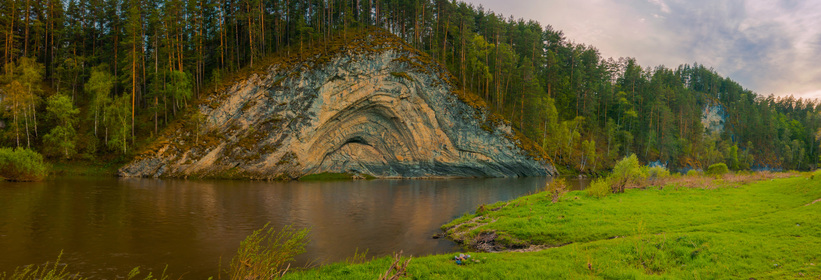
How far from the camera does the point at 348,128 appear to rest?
2456 inches

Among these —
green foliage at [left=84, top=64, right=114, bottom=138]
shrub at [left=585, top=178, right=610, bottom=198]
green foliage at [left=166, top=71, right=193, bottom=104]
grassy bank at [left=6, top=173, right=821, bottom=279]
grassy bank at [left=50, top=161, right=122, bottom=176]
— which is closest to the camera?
grassy bank at [left=6, top=173, right=821, bottom=279]

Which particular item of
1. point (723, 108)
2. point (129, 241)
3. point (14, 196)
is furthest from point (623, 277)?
point (723, 108)

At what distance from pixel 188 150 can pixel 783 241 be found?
188ft

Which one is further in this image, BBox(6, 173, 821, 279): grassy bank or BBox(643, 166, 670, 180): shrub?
BBox(643, 166, 670, 180): shrub

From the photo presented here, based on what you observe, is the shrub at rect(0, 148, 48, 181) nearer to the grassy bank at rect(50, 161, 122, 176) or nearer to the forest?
the grassy bank at rect(50, 161, 122, 176)

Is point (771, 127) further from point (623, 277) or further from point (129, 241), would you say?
point (129, 241)

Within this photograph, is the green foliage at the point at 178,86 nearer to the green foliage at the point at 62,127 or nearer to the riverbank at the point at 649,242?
the green foliage at the point at 62,127

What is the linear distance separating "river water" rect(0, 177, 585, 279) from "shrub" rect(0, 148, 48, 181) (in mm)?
4992

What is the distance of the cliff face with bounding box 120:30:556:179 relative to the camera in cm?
5156

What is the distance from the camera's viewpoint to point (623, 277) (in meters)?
8.48

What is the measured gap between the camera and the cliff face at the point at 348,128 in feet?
169

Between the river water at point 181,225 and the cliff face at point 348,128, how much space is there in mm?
18909

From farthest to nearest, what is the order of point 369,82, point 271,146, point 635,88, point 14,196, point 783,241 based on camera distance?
point 635,88, point 369,82, point 271,146, point 14,196, point 783,241

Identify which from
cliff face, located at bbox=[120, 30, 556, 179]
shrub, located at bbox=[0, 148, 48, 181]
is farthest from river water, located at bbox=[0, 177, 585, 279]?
cliff face, located at bbox=[120, 30, 556, 179]
